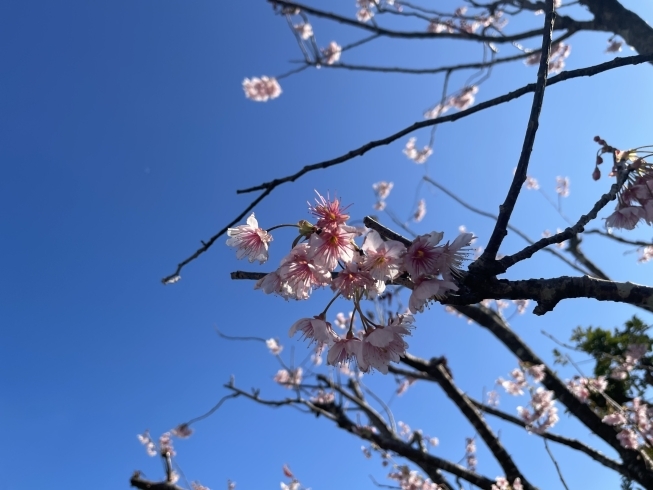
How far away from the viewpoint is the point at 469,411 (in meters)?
4.55

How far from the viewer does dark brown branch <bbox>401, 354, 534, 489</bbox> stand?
4.24 m

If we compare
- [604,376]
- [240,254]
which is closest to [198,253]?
[240,254]

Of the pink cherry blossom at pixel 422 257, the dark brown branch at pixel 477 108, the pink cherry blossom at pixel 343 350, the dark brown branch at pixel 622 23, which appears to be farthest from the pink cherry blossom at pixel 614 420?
the pink cherry blossom at pixel 422 257

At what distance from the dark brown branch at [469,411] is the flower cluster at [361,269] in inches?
111

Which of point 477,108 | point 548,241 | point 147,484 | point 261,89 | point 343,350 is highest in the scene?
point 261,89

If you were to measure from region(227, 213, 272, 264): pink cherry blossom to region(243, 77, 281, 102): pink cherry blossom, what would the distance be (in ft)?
27.0

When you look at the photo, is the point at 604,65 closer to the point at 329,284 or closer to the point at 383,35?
the point at 329,284

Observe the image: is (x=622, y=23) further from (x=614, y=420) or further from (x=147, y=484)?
(x=147, y=484)

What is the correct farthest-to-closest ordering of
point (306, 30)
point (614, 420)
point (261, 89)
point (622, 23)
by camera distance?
point (261, 89) → point (306, 30) → point (614, 420) → point (622, 23)

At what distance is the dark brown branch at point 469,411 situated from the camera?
4.24 m

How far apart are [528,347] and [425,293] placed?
4.36 m

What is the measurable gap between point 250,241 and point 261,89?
27.6 ft

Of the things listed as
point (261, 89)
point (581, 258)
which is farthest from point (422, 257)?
point (261, 89)

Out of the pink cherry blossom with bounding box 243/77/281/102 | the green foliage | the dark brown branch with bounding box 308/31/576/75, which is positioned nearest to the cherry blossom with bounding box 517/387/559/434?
the green foliage
